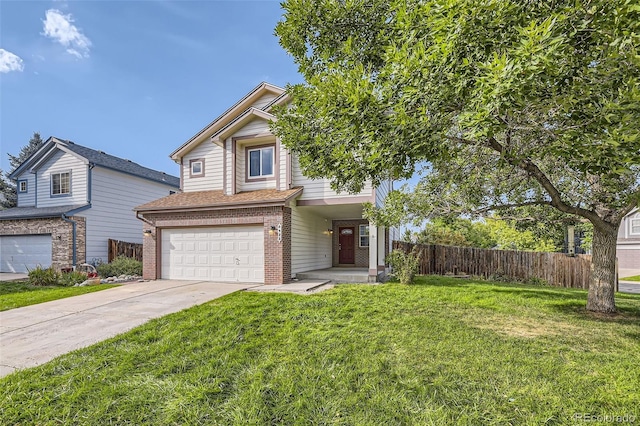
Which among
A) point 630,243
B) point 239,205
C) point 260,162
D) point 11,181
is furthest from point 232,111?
point 630,243

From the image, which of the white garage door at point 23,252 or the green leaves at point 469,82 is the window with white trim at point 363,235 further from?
the white garage door at point 23,252

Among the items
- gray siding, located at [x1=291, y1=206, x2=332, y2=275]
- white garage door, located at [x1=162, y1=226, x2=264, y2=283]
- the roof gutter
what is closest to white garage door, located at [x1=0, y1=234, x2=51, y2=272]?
the roof gutter

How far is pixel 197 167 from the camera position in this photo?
14.0 meters

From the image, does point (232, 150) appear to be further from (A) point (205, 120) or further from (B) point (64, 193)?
(B) point (64, 193)

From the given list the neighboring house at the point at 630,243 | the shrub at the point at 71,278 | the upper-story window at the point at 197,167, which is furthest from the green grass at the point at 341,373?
the neighboring house at the point at 630,243

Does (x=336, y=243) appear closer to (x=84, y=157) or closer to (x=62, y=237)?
(x=62, y=237)

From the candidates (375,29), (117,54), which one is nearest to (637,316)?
(375,29)

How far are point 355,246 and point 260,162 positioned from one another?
6.84m

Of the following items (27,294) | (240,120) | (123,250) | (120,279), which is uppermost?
(240,120)

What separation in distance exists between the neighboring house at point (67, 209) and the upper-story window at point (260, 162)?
350 inches

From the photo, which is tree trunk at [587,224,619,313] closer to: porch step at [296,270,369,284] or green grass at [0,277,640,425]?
green grass at [0,277,640,425]

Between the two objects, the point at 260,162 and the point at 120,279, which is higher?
the point at 260,162

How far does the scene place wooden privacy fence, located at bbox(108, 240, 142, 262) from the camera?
1639 centimetres

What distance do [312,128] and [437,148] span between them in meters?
2.60
